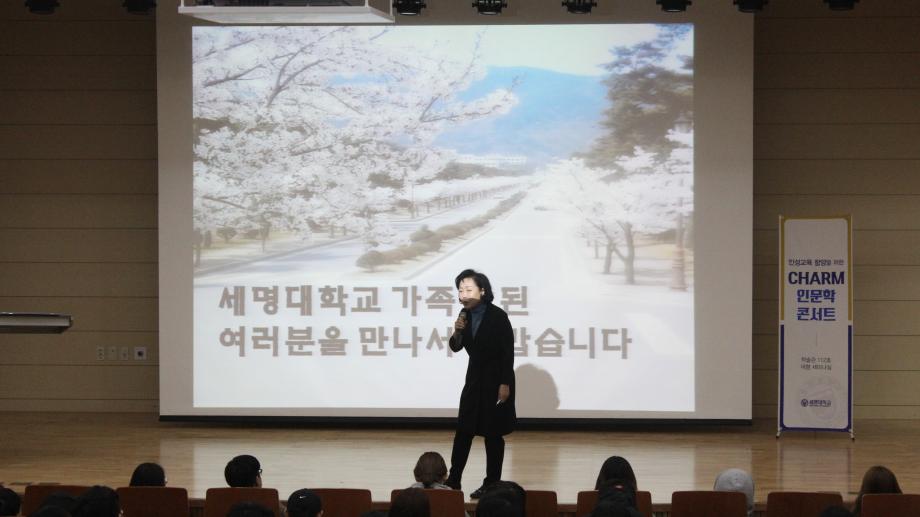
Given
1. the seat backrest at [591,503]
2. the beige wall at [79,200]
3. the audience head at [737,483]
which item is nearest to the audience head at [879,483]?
the audience head at [737,483]

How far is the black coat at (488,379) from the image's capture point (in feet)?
20.5

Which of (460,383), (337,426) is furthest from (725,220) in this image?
(337,426)

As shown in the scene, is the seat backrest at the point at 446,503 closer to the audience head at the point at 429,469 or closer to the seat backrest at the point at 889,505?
the audience head at the point at 429,469

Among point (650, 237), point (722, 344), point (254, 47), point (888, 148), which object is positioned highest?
point (254, 47)

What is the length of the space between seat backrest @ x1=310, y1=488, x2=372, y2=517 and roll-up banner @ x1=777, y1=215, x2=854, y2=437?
4.47 m

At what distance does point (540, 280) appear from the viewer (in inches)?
331

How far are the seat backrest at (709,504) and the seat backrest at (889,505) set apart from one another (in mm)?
457

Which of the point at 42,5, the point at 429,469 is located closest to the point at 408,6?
the point at 42,5

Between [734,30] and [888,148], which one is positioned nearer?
[734,30]

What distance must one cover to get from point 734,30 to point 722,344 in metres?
2.32

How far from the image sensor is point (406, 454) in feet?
24.8

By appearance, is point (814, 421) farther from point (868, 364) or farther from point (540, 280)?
point (540, 280)

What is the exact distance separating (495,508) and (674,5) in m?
5.45

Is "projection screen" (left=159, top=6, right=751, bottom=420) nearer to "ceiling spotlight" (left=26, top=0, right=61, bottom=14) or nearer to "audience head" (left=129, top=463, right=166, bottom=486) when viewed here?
"ceiling spotlight" (left=26, top=0, right=61, bottom=14)
